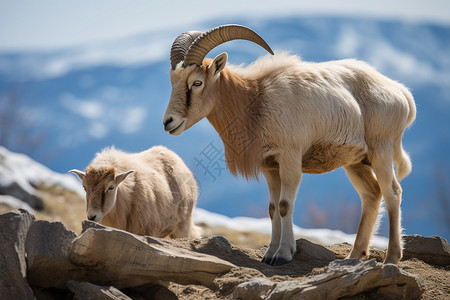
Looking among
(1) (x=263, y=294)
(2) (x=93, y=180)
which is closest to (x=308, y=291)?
(1) (x=263, y=294)

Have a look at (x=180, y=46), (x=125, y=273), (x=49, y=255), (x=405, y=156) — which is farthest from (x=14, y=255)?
(x=405, y=156)

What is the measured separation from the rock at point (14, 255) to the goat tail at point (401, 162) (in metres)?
5.08

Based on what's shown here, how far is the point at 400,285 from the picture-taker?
4707 millimetres

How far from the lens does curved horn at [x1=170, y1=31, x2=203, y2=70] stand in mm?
6770

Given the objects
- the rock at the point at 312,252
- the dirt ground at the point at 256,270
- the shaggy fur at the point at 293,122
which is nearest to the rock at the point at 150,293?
the dirt ground at the point at 256,270

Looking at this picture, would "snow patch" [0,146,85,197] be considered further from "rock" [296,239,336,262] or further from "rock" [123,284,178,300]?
"rock" [123,284,178,300]

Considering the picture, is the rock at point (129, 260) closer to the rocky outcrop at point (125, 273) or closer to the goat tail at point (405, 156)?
the rocky outcrop at point (125, 273)

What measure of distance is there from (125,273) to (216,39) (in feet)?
10.9

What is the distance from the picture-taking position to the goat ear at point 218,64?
21.4ft

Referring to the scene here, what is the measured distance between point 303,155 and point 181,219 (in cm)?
333

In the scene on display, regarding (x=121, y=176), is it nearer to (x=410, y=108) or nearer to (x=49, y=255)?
(x=49, y=255)

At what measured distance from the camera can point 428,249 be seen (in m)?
7.24

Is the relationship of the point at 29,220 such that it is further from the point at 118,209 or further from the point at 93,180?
the point at 118,209

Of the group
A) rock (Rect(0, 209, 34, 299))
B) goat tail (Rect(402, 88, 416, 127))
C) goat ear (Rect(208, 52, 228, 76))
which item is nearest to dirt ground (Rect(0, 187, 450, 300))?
rock (Rect(0, 209, 34, 299))
